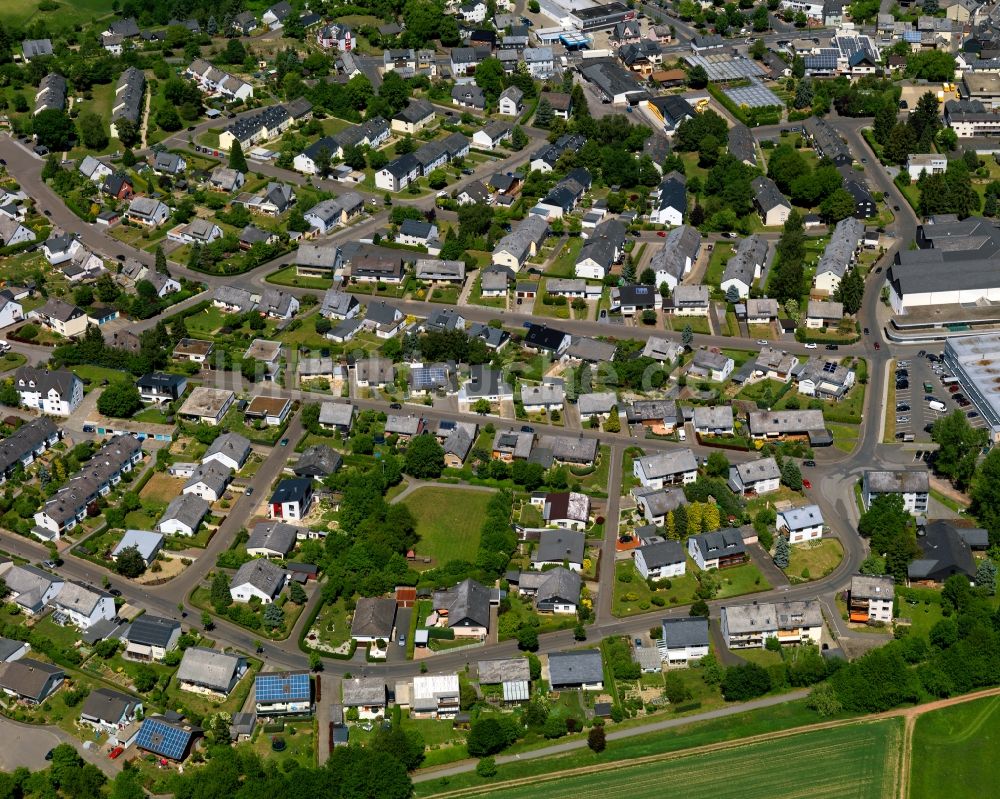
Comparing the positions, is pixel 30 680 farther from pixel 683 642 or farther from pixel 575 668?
pixel 683 642

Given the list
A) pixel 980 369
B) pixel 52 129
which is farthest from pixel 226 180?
pixel 980 369

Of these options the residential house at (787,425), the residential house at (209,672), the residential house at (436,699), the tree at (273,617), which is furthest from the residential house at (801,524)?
the residential house at (209,672)

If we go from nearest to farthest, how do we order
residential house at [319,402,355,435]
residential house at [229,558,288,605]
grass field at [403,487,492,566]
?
1. residential house at [229,558,288,605]
2. grass field at [403,487,492,566]
3. residential house at [319,402,355,435]

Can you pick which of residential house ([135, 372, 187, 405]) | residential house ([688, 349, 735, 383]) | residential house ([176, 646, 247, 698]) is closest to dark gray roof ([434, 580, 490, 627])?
residential house ([176, 646, 247, 698])

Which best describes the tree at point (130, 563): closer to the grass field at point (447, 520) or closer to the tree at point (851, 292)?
the grass field at point (447, 520)

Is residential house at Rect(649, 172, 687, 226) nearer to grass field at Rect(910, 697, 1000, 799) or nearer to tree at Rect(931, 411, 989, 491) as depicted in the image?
tree at Rect(931, 411, 989, 491)

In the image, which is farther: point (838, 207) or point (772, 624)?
point (838, 207)

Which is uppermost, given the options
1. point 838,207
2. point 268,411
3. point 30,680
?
point 838,207
